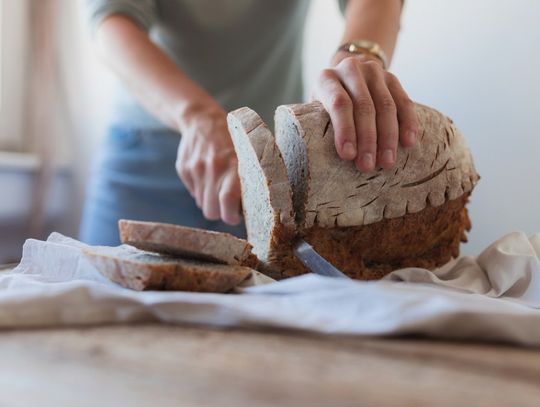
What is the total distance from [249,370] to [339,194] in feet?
1.68

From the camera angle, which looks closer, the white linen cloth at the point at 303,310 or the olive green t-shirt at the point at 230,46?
the white linen cloth at the point at 303,310

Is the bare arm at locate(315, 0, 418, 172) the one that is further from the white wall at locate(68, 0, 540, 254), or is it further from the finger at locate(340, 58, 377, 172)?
the white wall at locate(68, 0, 540, 254)

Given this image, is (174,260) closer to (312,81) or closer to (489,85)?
(489,85)

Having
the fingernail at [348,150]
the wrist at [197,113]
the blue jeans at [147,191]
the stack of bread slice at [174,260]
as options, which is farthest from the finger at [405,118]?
the blue jeans at [147,191]

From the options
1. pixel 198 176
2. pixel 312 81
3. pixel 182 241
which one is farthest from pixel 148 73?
pixel 312 81

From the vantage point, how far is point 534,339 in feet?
1.88

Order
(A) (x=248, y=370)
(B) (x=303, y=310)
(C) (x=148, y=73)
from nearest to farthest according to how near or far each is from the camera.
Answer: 1. (A) (x=248, y=370)
2. (B) (x=303, y=310)
3. (C) (x=148, y=73)

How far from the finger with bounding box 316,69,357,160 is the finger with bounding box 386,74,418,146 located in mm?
95

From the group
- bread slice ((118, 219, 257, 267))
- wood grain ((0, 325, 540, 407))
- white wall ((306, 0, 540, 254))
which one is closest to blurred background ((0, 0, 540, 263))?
white wall ((306, 0, 540, 254))

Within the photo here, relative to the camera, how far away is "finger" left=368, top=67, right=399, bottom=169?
0.94 meters

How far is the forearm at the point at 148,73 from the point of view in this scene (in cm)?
136

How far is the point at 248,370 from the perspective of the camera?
0.45 m

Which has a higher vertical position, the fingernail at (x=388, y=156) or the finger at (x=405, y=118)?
the finger at (x=405, y=118)

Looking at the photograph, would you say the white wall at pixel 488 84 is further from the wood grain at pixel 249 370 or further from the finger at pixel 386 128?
the wood grain at pixel 249 370
